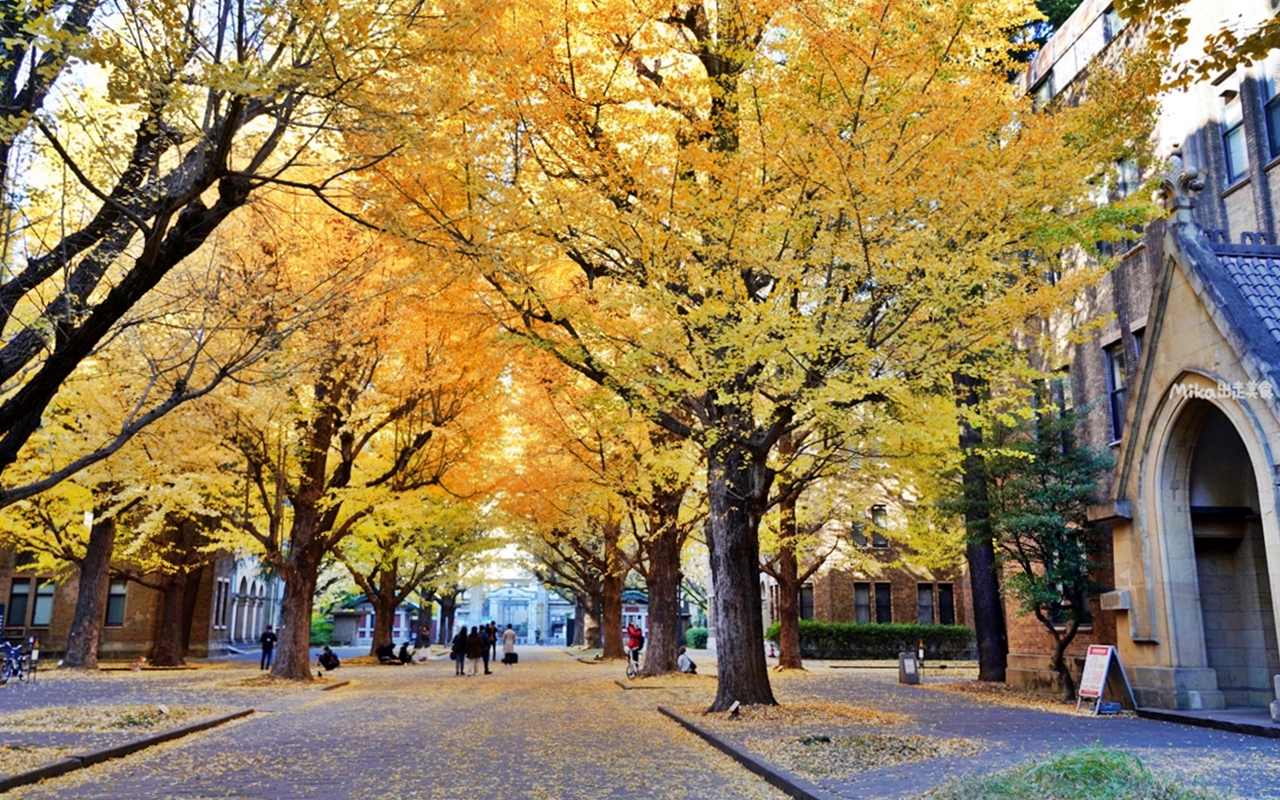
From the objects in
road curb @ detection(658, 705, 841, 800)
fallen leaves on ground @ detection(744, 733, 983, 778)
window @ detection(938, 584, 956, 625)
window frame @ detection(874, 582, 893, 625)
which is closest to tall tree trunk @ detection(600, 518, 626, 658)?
window frame @ detection(874, 582, 893, 625)

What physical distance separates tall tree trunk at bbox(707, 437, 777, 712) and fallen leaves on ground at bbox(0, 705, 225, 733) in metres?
8.70

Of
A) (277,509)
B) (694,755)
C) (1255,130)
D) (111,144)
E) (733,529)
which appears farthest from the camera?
(277,509)

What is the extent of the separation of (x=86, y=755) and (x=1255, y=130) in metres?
21.7

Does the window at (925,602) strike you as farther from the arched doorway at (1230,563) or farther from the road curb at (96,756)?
the road curb at (96,756)

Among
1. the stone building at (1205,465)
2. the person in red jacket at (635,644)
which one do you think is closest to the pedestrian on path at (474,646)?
the person in red jacket at (635,644)

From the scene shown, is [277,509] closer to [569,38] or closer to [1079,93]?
[569,38]

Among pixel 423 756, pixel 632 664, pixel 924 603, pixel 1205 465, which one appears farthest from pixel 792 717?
pixel 924 603

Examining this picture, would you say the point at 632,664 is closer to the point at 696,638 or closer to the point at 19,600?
the point at 19,600

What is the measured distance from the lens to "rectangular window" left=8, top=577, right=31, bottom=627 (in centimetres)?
4069

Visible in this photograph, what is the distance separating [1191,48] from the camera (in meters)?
19.7

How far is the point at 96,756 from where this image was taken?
35.2ft

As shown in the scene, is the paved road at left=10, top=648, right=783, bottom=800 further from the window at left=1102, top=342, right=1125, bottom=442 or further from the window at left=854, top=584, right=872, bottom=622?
the window at left=854, top=584, right=872, bottom=622

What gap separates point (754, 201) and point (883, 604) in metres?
35.7

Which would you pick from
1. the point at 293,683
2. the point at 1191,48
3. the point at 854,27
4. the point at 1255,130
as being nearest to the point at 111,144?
the point at 854,27
